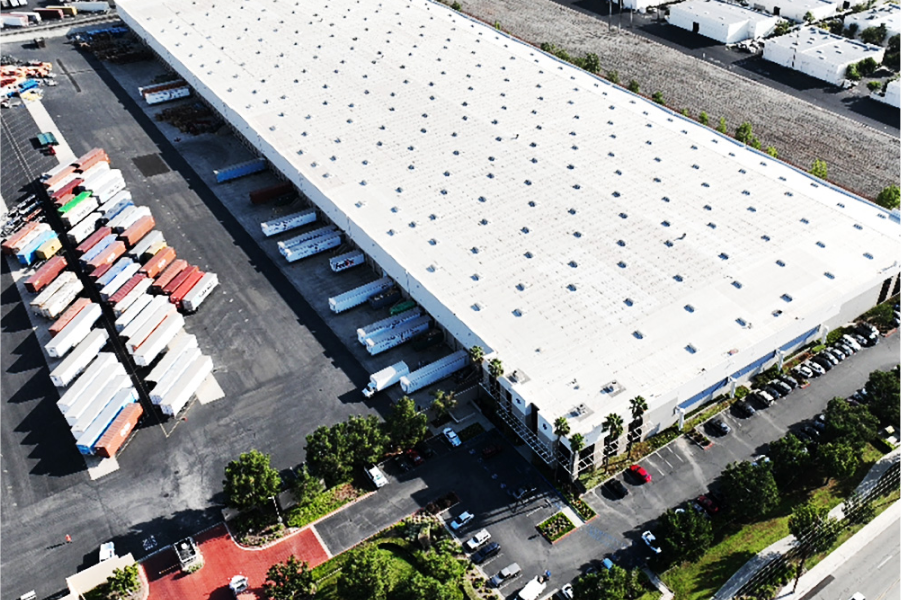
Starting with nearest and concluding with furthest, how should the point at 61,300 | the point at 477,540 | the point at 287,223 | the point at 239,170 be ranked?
the point at 477,540, the point at 61,300, the point at 287,223, the point at 239,170

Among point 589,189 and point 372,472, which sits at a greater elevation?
Answer: point 589,189

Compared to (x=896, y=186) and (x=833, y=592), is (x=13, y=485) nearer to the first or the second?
(x=833, y=592)

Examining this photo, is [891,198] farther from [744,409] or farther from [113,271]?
[113,271]

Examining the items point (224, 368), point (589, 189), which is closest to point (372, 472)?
point (224, 368)

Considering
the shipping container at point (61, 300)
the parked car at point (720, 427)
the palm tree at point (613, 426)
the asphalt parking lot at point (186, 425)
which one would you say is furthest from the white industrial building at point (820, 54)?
the shipping container at point (61, 300)

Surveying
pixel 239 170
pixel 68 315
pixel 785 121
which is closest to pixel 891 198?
pixel 785 121

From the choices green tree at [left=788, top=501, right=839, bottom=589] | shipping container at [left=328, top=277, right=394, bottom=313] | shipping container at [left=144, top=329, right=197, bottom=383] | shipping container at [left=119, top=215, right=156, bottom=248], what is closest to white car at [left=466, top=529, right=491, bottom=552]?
green tree at [left=788, top=501, right=839, bottom=589]

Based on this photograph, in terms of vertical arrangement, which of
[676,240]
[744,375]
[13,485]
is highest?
[676,240]
